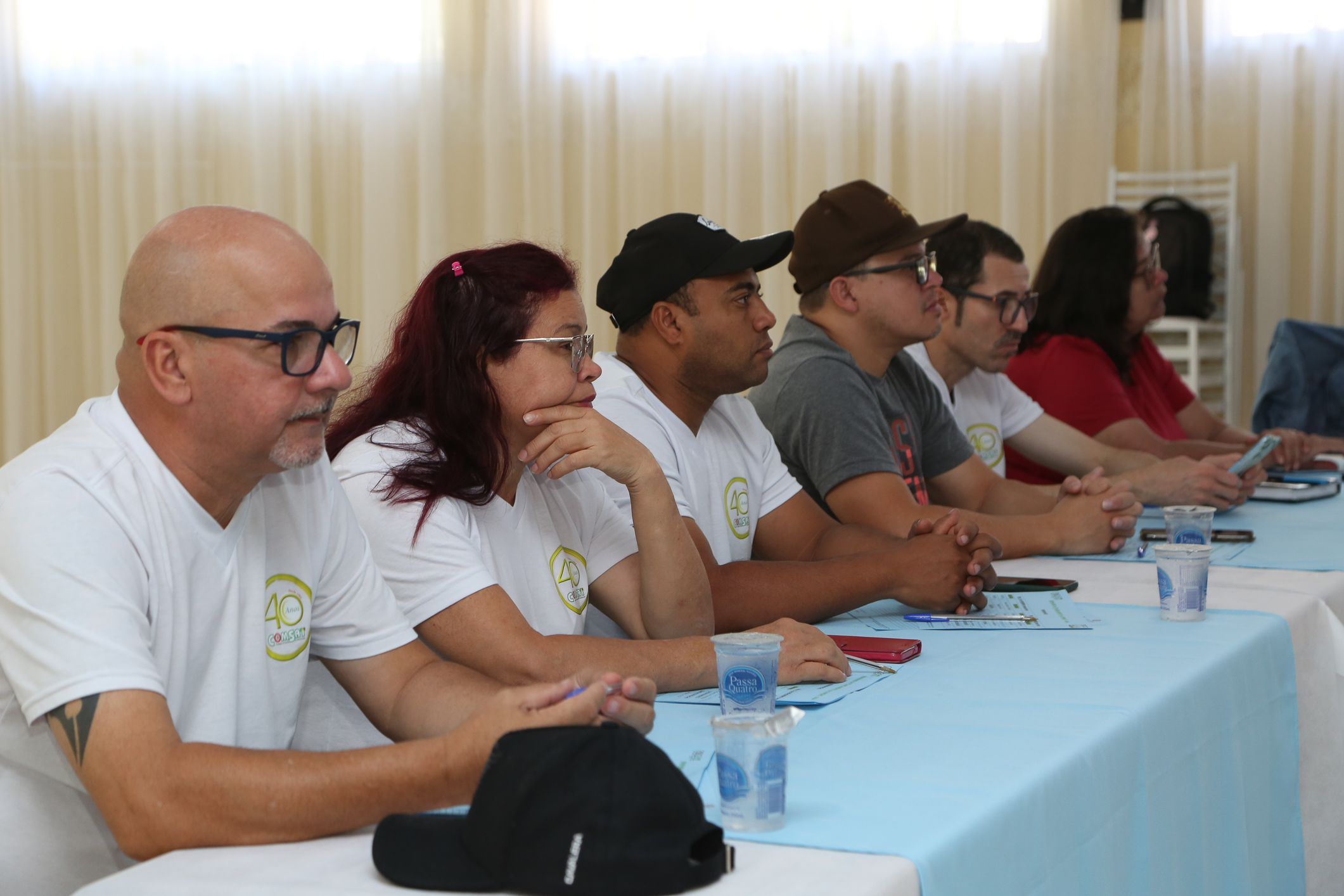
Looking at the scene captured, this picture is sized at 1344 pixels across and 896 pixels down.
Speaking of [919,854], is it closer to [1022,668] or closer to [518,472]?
[1022,668]

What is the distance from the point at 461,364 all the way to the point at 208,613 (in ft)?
1.68

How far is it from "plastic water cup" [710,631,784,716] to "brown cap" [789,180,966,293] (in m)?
1.50

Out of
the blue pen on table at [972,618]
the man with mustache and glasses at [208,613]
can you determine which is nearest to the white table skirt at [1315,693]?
the blue pen on table at [972,618]

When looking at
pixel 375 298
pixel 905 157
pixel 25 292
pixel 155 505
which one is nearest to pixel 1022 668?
pixel 155 505

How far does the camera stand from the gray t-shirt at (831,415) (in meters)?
2.40

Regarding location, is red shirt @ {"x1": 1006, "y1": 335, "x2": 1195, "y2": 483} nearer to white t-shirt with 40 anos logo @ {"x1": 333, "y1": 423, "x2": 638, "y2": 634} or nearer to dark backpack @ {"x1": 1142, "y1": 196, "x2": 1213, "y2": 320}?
dark backpack @ {"x1": 1142, "y1": 196, "x2": 1213, "y2": 320}

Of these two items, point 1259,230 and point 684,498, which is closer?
point 684,498

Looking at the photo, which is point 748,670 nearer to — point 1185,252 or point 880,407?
point 880,407

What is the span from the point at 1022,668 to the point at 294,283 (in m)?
0.92

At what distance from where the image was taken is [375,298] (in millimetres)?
5840

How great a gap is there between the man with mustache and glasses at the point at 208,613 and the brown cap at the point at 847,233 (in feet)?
4.93

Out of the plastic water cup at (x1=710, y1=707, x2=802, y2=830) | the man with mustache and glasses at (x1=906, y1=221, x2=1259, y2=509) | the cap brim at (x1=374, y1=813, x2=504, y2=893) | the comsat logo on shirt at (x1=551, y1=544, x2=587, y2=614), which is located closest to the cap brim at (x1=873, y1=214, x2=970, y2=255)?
the man with mustache and glasses at (x1=906, y1=221, x2=1259, y2=509)

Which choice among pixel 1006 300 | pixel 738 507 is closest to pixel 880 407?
pixel 738 507

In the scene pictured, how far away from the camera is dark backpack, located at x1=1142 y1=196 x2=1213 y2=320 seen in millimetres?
5000
